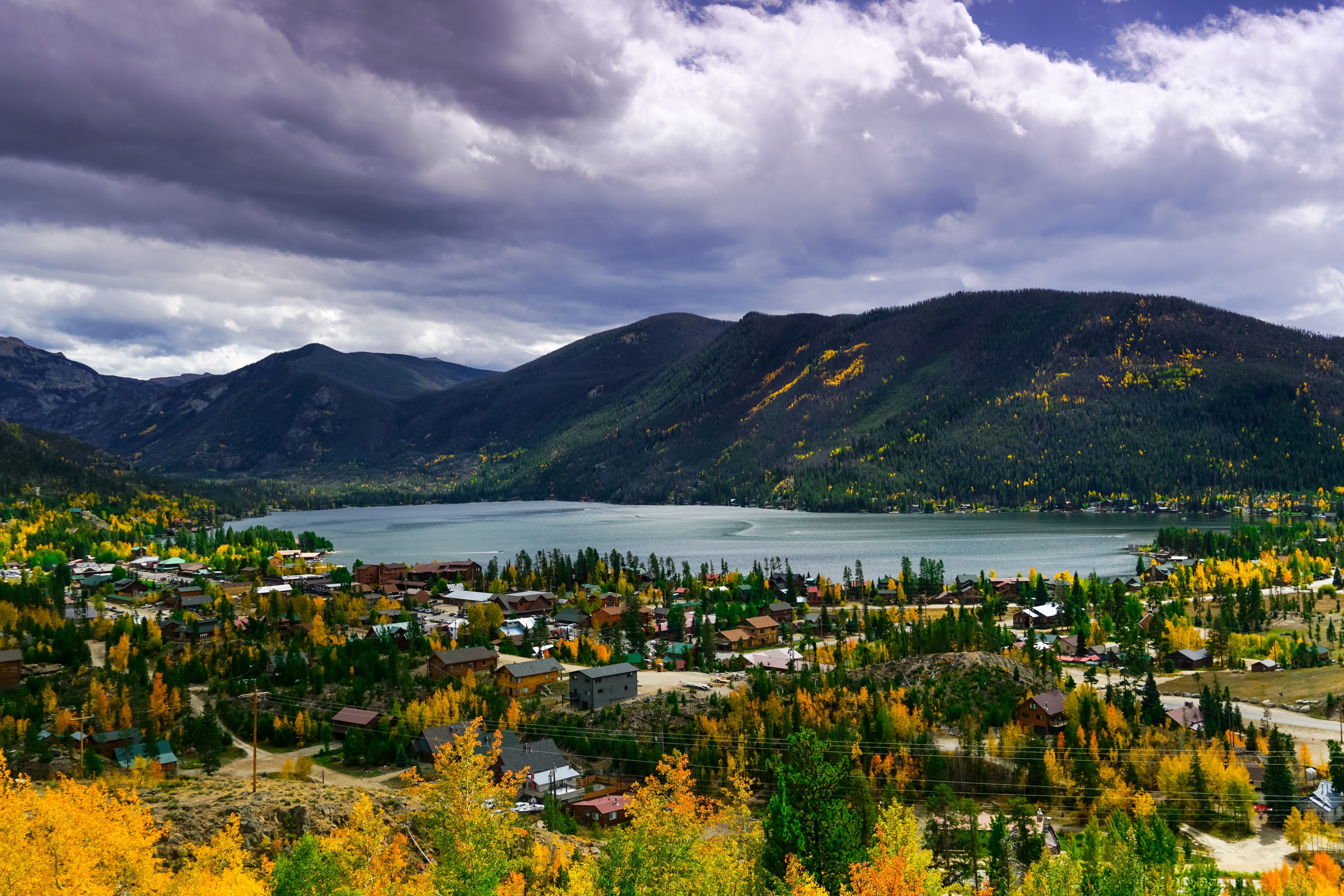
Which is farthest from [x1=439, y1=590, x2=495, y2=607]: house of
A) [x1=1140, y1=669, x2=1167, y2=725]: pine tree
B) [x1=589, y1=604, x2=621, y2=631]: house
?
[x1=1140, y1=669, x2=1167, y2=725]: pine tree

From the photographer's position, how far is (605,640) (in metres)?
81.6

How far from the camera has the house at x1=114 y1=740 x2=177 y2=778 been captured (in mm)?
48094

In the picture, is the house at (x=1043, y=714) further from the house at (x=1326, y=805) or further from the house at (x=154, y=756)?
the house at (x=154, y=756)

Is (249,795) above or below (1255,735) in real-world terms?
above

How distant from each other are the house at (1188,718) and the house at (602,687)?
33.3 metres

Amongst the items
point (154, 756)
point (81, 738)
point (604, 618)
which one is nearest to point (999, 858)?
point (154, 756)

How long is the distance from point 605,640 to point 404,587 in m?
43.0

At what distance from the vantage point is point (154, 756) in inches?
1945

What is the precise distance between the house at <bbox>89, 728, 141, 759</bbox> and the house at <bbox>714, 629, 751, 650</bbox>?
44.9m

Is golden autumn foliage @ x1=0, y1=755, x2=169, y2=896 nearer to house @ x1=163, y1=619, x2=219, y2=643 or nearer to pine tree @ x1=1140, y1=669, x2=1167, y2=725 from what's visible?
pine tree @ x1=1140, y1=669, x2=1167, y2=725

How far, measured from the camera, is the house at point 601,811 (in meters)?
43.8

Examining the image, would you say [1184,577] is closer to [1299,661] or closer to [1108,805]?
[1299,661]

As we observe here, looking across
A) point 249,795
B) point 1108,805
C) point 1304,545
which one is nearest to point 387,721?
point 249,795

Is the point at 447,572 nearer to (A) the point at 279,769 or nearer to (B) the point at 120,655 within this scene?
(B) the point at 120,655
